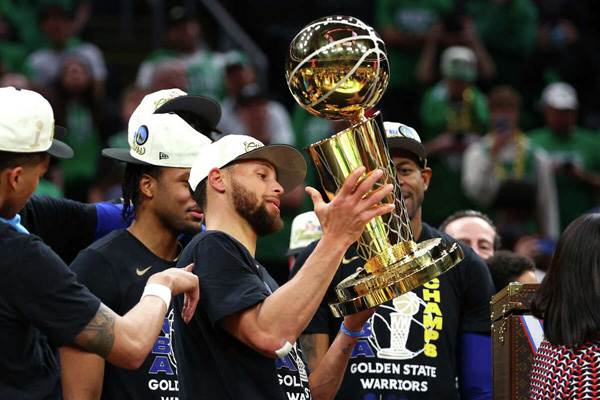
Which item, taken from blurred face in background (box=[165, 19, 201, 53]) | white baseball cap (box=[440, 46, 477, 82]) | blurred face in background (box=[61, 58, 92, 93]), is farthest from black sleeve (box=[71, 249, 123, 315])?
blurred face in background (box=[165, 19, 201, 53])

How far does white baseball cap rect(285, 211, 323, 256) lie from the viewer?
201 inches

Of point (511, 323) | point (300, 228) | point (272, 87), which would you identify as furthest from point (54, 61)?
point (511, 323)

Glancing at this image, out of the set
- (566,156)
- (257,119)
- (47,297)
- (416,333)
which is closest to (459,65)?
(566,156)

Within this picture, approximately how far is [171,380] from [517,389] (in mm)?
1310

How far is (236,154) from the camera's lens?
3172 millimetres

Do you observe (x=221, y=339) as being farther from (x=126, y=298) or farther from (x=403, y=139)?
(x=403, y=139)

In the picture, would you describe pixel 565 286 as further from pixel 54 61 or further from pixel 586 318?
pixel 54 61

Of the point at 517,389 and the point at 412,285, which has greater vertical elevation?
the point at 412,285

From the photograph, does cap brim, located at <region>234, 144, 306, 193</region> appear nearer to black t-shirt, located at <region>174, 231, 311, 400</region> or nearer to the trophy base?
black t-shirt, located at <region>174, 231, 311, 400</region>

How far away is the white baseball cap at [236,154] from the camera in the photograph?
3.18m

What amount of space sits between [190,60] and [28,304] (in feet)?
22.3

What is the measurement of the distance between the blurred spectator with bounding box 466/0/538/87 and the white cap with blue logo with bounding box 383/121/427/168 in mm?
6338

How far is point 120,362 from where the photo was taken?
8.81 ft

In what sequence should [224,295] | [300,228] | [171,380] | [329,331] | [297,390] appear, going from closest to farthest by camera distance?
1. [224,295]
2. [297,390]
3. [171,380]
4. [329,331]
5. [300,228]
